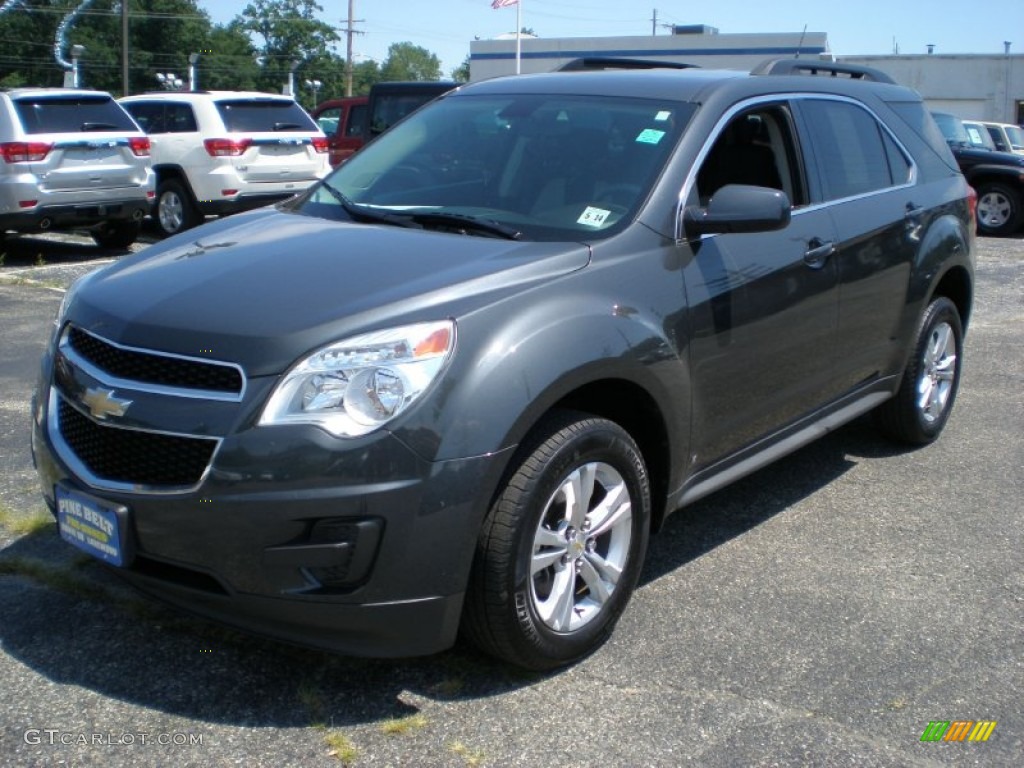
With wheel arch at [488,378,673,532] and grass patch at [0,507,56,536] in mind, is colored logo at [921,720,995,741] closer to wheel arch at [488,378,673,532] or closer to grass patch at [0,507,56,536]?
wheel arch at [488,378,673,532]

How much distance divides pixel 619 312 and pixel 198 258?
1336 millimetres

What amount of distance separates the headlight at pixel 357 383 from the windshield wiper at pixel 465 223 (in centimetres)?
82

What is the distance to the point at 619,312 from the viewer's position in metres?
3.48

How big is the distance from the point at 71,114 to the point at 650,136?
9784 millimetres

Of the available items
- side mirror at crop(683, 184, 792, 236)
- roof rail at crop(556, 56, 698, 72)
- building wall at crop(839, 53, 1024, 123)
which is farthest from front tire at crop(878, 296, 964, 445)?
building wall at crop(839, 53, 1024, 123)

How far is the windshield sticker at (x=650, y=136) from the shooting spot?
4.04 m

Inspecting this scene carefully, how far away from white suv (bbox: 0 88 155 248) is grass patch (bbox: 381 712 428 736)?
32.2 ft

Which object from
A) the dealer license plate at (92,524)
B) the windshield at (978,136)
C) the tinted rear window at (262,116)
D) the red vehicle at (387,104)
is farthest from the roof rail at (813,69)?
the windshield at (978,136)

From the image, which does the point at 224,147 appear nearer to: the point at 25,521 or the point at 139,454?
the point at 25,521

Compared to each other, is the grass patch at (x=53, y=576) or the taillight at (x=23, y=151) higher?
the taillight at (x=23, y=151)

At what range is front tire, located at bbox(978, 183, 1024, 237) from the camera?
669 inches

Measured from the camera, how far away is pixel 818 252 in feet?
14.5

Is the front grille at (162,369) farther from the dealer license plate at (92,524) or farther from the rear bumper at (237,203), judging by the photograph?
the rear bumper at (237,203)

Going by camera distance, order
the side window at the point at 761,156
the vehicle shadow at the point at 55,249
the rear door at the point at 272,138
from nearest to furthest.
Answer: the side window at the point at 761,156
the vehicle shadow at the point at 55,249
the rear door at the point at 272,138
